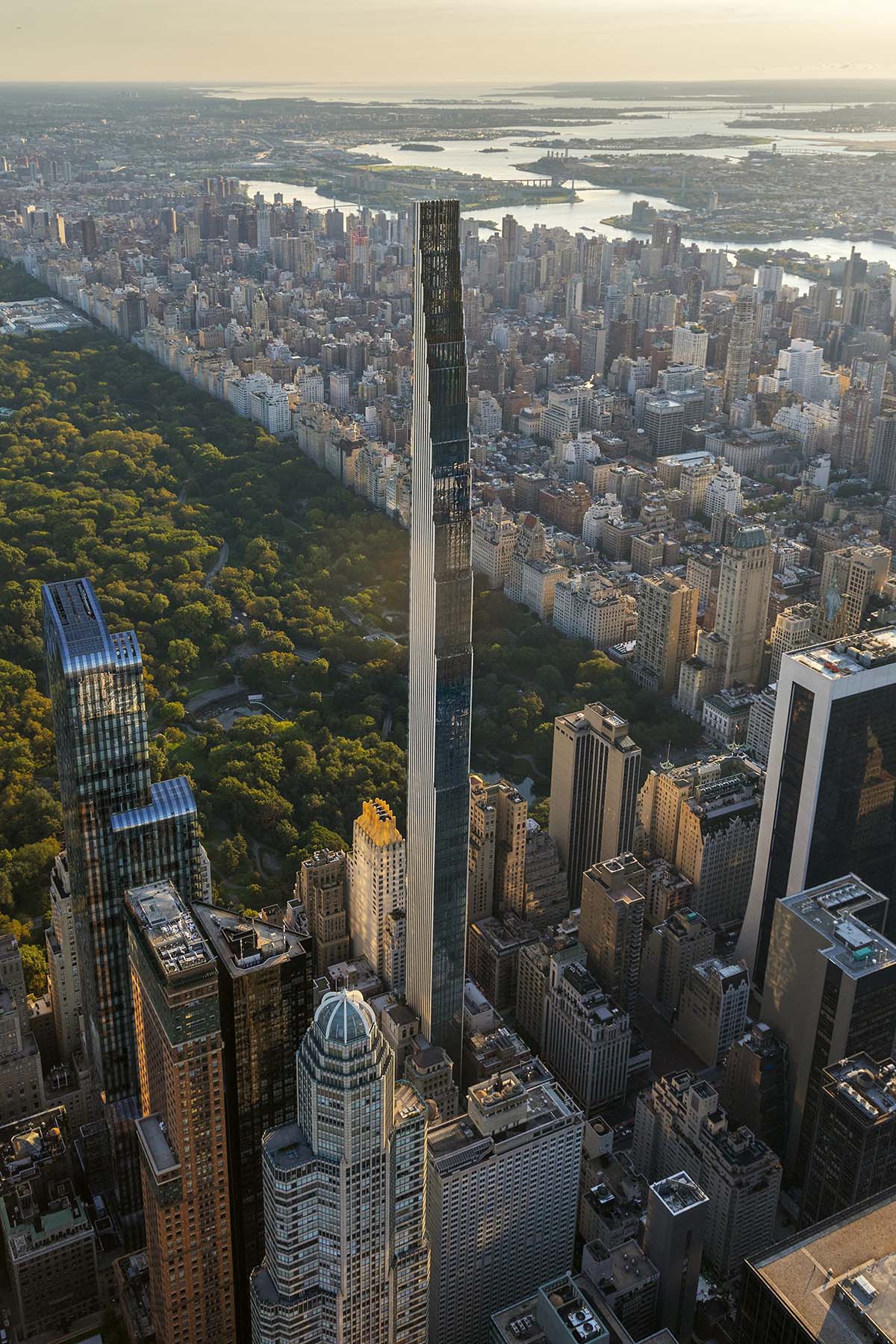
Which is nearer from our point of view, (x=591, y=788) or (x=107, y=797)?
(x=107, y=797)

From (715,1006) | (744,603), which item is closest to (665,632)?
(744,603)

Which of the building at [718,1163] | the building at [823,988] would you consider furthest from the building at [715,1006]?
the building at [718,1163]

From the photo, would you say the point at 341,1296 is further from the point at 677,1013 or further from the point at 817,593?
the point at 817,593

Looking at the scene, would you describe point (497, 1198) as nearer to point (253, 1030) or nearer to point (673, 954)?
point (253, 1030)

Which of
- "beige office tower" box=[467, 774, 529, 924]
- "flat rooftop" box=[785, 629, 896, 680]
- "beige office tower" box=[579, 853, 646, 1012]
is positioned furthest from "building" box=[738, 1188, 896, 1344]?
"beige office tower" box=[467, 774, 529, 924]

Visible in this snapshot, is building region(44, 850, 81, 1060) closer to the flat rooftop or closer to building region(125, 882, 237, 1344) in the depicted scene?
building region(125, 882, 237, 1344)
